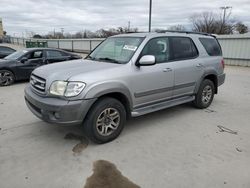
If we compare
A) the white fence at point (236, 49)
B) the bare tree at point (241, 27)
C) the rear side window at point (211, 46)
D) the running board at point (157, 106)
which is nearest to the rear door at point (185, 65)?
the running board at point (157, 106)

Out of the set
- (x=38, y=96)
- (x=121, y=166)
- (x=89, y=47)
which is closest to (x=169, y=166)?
(x=121, y=166)

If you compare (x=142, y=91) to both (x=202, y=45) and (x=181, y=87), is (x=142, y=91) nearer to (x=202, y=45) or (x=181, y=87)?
(x=181, y=87)

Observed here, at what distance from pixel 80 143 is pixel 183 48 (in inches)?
114

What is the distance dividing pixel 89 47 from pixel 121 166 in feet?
77.7

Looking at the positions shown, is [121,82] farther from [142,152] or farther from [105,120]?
[142,152]

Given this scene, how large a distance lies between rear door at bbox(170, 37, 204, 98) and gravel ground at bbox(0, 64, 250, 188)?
67 cm

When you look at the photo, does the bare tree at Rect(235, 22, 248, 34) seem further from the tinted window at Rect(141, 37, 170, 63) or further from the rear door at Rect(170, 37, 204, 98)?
the tinted window at Rect(141, 37, 170, 63)

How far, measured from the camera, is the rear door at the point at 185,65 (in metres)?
4.50

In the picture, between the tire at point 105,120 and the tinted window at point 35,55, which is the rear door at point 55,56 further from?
the tire at point 105,120

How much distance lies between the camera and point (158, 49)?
4250mm

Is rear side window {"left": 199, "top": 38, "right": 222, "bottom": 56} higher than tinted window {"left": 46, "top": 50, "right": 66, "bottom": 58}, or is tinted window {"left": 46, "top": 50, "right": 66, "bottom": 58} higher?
rear side window {"left": 199, "top": 38, "right": 222, "bottom": 56}

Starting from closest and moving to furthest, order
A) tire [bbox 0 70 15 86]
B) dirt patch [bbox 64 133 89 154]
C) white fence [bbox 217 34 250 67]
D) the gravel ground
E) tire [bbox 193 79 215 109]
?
the gravel ground
dirt patch [bbox 64 133 89 154]
tire [bbox 193 79 215 109]
tire [bbox 0 70 15 86]
white fence [bbox 217 34 250 67]

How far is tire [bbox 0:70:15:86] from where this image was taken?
7.78m

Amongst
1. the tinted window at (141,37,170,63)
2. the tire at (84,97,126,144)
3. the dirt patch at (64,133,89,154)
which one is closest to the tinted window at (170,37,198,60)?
the tinted window at (141,37,170,63)
